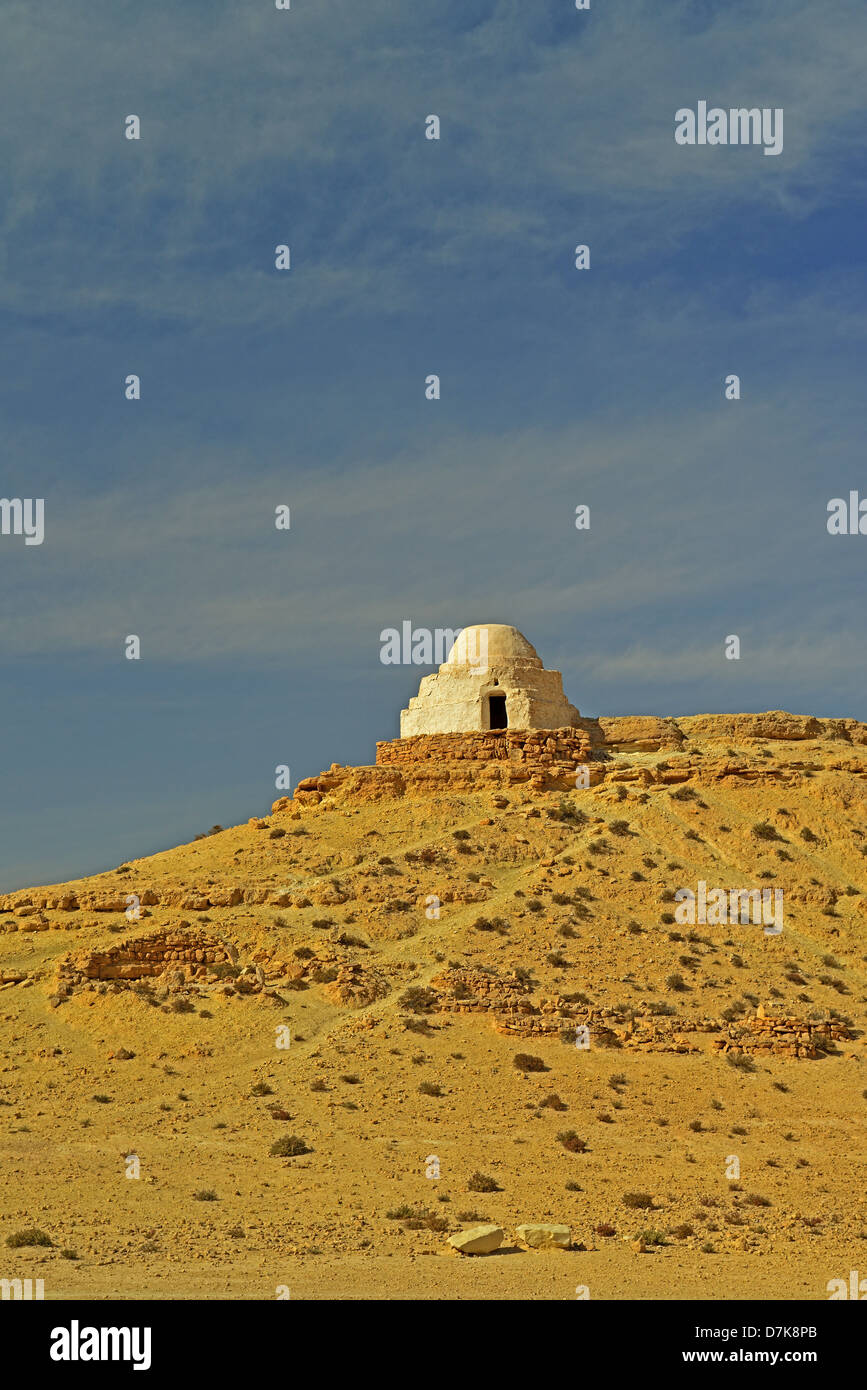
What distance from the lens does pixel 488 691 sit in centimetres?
4253

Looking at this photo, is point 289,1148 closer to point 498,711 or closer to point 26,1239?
point 26,1239

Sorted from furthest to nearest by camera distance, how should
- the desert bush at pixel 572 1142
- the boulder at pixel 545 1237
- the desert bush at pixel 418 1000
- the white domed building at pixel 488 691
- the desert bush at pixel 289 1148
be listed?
the white domed building at pixel 488 691, the desert bush at pixel 418 1000, the desert bush at pixel 572 1142, the desert bush at pixel 289 1148, the boulder at pixel 545 1237

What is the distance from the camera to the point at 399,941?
31797 mm

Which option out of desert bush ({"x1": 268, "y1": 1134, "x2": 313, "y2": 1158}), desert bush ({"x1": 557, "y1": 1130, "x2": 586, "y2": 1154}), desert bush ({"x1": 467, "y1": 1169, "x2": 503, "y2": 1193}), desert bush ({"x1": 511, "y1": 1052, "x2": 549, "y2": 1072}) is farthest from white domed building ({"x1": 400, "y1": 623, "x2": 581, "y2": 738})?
desert bush ({"x1": 467, "y1": 1169, "x2": 503, "y2": 1193})

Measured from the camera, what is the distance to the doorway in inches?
1693

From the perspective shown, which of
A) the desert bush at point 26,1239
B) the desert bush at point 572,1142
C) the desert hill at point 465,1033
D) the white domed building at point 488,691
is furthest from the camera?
the white domed building at point 488,691

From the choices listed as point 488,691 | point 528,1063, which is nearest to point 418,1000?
point 528,1063

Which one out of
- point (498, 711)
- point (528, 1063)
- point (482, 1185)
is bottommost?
point (482, 1185)

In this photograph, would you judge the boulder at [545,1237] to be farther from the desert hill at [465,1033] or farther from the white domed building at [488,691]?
the white domed building at [488,691]

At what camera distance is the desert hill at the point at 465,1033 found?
18.2m

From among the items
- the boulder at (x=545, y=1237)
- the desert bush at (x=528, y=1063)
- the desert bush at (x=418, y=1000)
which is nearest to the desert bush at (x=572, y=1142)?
the desert bush at (x=528, y=1063)

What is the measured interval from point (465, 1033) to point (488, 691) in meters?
16.2

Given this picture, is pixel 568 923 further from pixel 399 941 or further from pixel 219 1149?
pixel 219 1149
